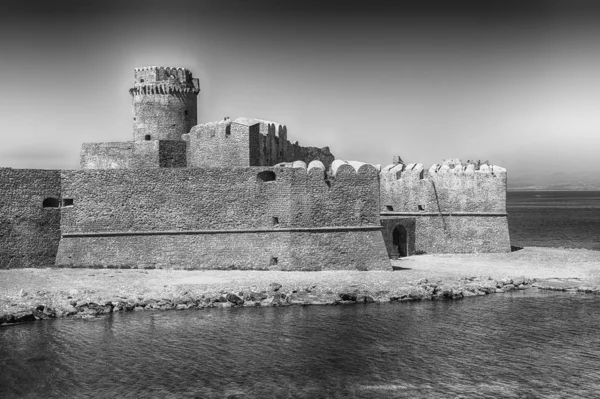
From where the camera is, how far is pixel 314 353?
1512cm

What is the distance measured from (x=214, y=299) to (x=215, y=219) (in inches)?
183

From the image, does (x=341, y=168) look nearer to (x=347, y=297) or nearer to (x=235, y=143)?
(x=235, y=143)

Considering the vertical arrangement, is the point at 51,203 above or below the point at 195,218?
above

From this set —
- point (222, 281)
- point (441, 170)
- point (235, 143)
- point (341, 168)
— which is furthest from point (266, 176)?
point (441, 170)

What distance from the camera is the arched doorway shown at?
97.3ft

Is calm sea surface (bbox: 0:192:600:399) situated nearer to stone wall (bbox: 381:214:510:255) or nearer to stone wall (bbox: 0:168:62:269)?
stone wall (bbox: 0:168:62:269)

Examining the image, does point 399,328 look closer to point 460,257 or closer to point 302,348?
point 302,348

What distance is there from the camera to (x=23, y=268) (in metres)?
22.5

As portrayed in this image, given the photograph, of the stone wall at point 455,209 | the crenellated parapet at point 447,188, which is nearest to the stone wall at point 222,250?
the stone wall at point 455,209

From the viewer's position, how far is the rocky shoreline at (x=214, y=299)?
703 inches

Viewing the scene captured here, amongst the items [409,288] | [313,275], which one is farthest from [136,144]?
[409,288]

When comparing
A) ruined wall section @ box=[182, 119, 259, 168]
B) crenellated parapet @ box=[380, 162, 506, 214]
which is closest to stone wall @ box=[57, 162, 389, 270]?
ruined wall section @ box=[182, 119, 259, 168]

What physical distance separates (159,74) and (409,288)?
16.3 meters

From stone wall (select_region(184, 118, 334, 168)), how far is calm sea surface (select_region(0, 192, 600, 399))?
9.09m
